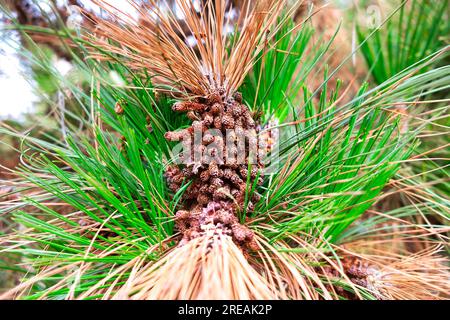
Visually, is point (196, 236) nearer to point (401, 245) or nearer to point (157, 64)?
point (157, 64)

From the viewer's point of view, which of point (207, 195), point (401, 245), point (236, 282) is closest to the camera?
point (236, 282)

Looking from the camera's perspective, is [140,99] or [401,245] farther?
[401,245]

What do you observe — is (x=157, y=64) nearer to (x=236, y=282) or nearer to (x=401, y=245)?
(x=236, y=282)

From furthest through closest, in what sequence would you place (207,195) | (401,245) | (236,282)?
(401,245) → (207,195) → (236,282)
